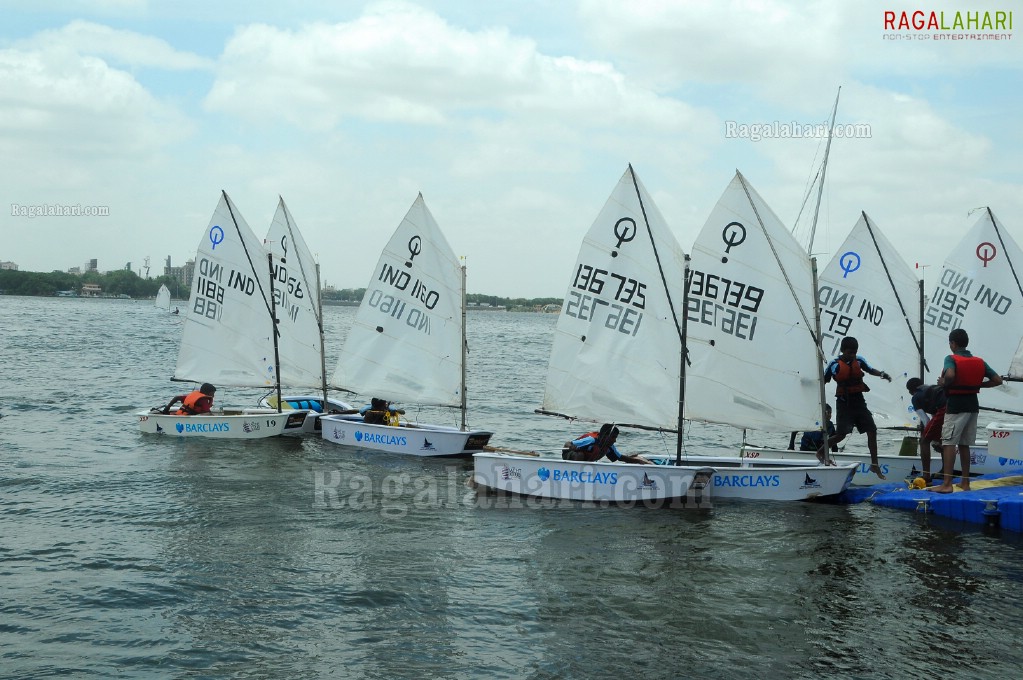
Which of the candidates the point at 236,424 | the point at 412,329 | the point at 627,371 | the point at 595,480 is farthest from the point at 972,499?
the point at 236,424

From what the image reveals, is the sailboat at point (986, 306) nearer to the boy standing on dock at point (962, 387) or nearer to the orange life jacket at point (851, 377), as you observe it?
the orange life jacket at point (851, 377)

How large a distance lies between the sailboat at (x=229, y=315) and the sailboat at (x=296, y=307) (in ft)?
1.41

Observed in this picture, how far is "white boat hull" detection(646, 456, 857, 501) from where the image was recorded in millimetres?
15969

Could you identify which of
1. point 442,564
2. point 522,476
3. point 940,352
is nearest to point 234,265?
point 522,476

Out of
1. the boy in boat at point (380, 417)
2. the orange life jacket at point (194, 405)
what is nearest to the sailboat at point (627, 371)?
the boy in boat at point (380, 417)

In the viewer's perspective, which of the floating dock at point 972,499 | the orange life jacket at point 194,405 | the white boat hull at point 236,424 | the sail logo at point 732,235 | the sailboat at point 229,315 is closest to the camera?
the floating dock at point 972,499

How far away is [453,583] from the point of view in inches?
480

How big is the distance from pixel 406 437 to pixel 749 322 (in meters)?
9.04

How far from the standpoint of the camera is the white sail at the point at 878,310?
20.2 metres

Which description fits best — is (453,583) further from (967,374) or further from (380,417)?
(380,417)

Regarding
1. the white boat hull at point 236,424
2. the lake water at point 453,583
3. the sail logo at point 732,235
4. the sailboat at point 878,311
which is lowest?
the lake water at point 453,583

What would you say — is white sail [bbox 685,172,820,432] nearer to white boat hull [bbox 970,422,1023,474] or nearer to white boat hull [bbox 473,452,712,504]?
white boat hull [bbox 473,452,712,504]

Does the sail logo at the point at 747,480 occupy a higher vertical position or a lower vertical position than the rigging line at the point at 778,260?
lower

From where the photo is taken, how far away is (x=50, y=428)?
26328mm
